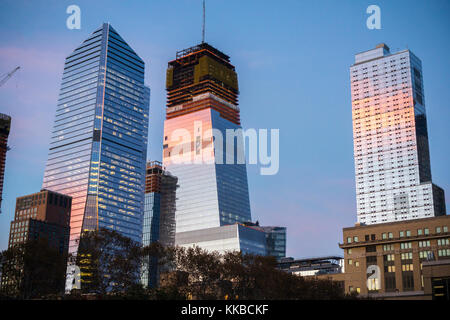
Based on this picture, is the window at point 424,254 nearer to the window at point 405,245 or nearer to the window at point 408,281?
the window at point 405,245

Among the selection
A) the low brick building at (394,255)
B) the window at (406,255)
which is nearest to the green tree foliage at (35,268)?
the low brick building at (394,255)

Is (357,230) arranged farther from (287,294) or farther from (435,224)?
(287,294)

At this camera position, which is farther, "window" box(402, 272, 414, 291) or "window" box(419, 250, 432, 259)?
"window" box(402, 272, 414, 291)

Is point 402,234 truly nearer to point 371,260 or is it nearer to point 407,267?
point 407,267

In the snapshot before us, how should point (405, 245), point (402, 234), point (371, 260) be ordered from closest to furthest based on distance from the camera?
point (405, 245) < point (402, 234) < point (371, 260)

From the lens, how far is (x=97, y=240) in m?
126

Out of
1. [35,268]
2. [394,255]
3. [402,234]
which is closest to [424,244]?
[402,234]

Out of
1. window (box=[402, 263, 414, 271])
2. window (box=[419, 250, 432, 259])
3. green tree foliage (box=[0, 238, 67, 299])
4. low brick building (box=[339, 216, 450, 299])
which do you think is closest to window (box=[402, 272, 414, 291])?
low brick building (box=[339, 216, 450, 299])

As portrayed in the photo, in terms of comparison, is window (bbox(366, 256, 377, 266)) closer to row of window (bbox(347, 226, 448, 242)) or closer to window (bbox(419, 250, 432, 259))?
row of window (bbox(347, 226, 448, 242))

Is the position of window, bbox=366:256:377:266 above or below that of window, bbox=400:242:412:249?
below

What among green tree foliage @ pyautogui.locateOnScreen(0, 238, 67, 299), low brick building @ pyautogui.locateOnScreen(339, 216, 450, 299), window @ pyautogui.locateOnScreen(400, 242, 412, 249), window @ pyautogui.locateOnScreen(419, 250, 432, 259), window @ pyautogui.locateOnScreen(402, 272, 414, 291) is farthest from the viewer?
window @ pyautogui.locateOnScreen(400, 242, 412, 249)
